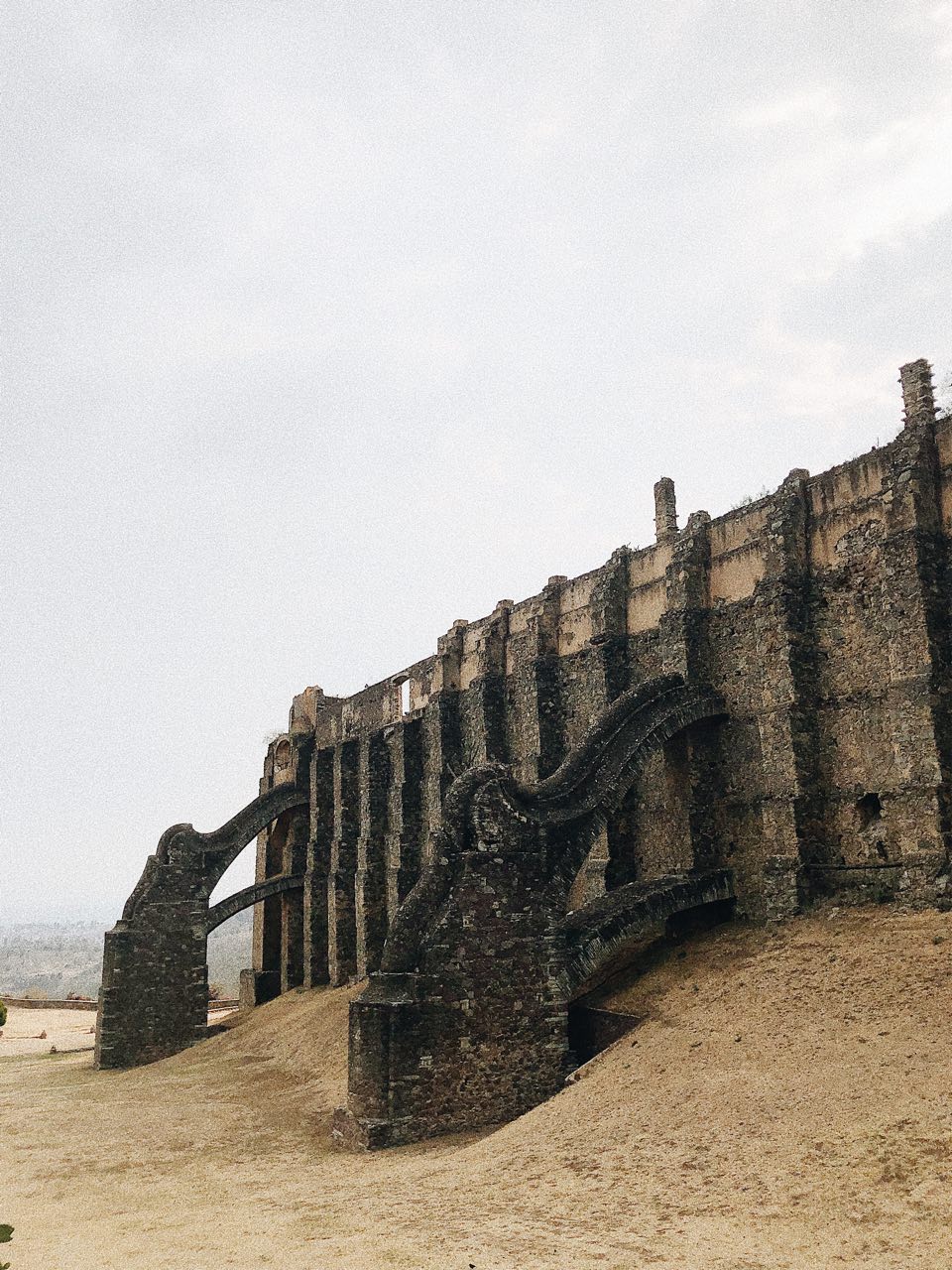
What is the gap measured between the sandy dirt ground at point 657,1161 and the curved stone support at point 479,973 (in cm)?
69

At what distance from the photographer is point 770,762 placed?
15602 mm

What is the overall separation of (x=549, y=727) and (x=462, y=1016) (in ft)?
28.3

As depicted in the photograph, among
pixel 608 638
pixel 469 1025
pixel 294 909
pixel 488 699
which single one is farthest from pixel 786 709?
pixel 294 909

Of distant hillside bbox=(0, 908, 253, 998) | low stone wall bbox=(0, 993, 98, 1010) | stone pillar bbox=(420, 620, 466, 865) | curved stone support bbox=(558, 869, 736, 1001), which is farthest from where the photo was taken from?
distant hillside bbox=(0, 908, 253, 998)

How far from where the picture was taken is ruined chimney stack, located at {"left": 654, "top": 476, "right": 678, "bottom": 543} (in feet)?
66.7

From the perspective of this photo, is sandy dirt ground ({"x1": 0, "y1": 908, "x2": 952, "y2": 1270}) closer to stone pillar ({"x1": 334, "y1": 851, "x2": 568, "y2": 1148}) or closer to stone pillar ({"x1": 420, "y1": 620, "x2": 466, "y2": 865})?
stone pillar ({"x1": 334, "y1": 851, "x2": 568, "y2": 1148})

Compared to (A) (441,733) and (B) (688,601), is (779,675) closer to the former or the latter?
(B) (688,601)

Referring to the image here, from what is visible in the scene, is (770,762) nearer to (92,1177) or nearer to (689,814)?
(689,814)

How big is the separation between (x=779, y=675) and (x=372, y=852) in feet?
47.5

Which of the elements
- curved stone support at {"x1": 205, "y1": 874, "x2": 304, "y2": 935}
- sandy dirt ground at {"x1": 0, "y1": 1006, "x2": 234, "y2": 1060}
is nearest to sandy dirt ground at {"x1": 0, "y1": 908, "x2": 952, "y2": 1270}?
curved stone support at {"x1": 205, "y1": 874, "x2": 304, "y2": 935}

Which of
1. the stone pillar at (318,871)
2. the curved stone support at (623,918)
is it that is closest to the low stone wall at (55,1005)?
the stone pillar at (318,871)

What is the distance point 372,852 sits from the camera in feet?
87.7

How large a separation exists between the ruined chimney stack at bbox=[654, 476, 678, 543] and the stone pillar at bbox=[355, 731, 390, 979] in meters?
11.4

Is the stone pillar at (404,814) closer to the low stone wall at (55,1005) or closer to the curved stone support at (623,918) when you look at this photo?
the curved stone support at (623,918)
